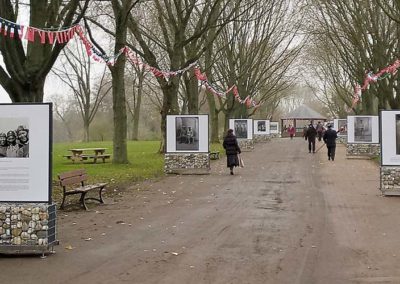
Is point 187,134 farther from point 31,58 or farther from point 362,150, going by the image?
point 362,150

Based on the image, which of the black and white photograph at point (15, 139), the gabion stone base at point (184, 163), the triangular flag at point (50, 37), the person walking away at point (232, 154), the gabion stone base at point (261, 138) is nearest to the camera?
the black and white photograph at point (15, 139)

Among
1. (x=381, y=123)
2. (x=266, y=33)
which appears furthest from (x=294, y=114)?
(x=381, y=123)

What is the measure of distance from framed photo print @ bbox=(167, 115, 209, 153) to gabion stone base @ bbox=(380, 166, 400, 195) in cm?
871

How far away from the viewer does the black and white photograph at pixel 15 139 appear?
892 centimetres

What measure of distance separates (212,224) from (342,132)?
156ft

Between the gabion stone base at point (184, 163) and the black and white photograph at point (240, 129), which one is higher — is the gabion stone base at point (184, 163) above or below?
below

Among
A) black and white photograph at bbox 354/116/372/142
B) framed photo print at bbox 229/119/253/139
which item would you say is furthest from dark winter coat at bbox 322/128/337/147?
framed photo print at bbox 229/119/253/139

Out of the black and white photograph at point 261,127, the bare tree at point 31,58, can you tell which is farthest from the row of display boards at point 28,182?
the black and white photograph at point 261,127

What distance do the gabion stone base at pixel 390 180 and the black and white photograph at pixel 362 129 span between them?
704 inches

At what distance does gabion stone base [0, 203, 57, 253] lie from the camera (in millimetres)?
8758

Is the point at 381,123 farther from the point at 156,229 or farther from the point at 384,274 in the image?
the point at 384,274

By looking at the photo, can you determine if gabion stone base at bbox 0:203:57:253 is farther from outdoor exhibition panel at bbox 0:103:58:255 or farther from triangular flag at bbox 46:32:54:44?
triangular flag at bbox 46:32:54:44

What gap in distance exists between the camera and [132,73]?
208 ft

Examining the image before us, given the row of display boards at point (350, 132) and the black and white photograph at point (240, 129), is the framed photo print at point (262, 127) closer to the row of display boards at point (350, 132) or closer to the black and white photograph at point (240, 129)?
the black and white photograph at point (240, 129)
